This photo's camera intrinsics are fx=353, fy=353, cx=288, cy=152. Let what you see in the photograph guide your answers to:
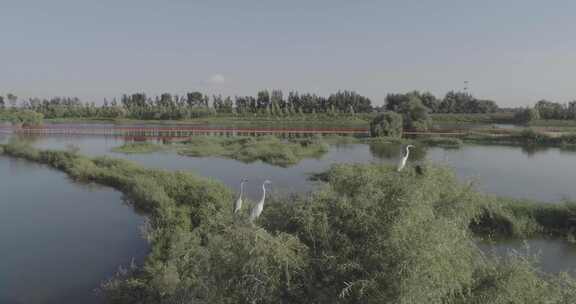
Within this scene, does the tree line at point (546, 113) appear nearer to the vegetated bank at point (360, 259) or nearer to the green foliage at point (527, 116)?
the green foliage at point (527, 116)

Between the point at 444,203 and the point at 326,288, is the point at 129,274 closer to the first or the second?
the point at 326,288

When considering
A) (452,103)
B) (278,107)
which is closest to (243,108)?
(278,107)

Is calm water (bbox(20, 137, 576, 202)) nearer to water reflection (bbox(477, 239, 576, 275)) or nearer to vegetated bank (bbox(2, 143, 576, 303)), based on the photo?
water reflection (bbox(477, 239, 576, 275))

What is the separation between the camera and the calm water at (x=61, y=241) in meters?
11.2

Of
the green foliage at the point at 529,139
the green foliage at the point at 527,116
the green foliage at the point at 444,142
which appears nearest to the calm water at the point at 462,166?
the green foliage at the point at 444,142

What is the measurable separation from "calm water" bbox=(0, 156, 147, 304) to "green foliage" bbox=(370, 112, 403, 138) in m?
34.8

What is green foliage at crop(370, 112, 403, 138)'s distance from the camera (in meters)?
46.5

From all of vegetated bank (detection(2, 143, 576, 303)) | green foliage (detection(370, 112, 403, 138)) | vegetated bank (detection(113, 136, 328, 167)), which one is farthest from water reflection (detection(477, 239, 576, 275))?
green foliage (detection(370, 112, 403, 138))

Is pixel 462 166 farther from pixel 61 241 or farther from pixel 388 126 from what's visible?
pixel 61 241

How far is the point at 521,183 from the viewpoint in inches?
926

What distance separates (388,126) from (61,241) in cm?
3972

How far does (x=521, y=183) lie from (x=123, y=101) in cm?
11573

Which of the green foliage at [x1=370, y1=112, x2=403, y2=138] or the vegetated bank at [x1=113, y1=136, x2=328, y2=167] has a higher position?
the green foliage at [x1=370, y1=112, x2=403, y2=138]

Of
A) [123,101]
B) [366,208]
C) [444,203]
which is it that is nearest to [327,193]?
[366,208]
